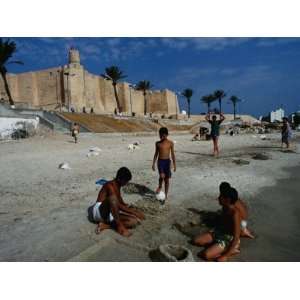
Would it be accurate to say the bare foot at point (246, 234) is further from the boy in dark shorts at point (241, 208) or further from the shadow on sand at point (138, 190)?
the shadow on sand at point (138, 190)

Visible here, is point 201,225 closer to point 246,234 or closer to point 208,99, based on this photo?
point 246,234

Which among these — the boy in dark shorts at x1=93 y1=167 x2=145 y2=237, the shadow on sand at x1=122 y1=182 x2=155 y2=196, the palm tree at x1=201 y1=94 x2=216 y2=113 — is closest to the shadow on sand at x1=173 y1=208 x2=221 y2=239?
the boy in dark shorts at x1=93 y1=167 x2=145 y2=237

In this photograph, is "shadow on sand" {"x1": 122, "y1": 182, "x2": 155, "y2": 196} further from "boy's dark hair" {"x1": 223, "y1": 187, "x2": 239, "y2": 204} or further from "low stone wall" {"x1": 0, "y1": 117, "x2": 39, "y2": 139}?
"low stone wall" {"x1": 0, "y1": 117, "x2": 39, "y2": 139}

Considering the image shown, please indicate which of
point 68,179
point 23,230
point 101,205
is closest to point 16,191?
point 68,179

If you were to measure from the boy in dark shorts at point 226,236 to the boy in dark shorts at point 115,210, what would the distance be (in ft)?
3.33

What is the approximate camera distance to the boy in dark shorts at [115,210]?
13.7ft

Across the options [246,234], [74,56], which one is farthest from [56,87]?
[246,234]

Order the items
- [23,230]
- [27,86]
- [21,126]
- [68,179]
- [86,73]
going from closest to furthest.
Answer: [23,230] → [68,179] → [21,126] → [27,86] → [86,73]

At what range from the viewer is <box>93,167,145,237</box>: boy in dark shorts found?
416 centimetres

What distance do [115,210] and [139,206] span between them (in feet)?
3.91

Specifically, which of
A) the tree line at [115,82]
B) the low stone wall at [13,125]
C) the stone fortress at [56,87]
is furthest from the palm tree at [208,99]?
the low stone wall at [13,125]

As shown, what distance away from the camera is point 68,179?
776 centimetres
